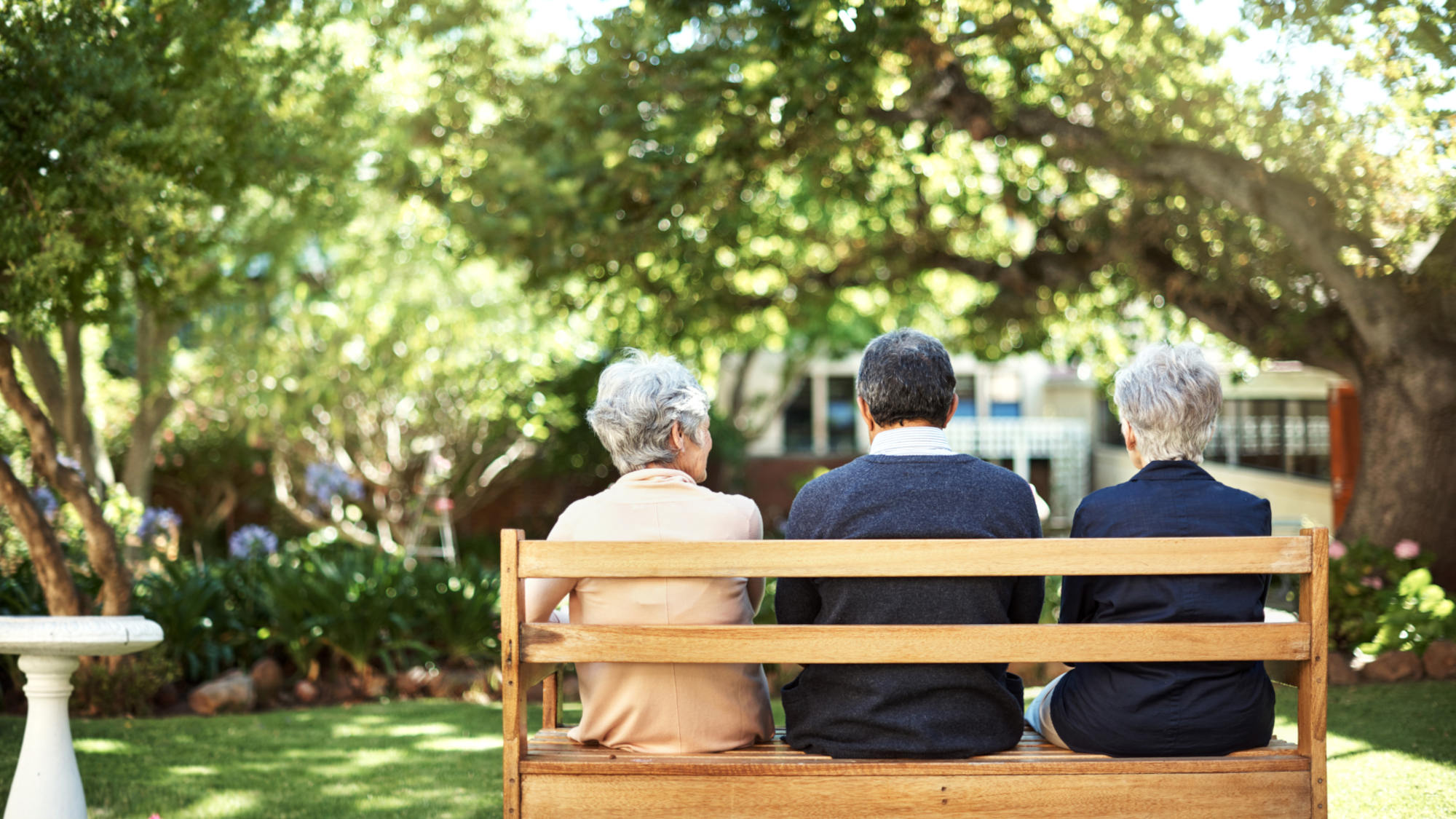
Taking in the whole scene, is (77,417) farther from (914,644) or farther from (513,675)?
(914,644)

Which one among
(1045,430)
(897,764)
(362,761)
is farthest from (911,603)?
(1045,430)

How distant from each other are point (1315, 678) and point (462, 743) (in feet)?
13.0

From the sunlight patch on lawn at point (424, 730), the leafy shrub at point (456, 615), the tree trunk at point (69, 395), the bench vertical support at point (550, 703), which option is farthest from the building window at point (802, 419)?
the bench vertical support at point (550, 703)

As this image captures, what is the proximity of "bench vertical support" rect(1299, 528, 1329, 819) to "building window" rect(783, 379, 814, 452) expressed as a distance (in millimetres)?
19875

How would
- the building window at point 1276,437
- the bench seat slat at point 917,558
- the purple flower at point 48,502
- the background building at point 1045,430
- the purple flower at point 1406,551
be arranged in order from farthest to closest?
the background building at point 1045,430, the building window at point 1276,437, the purple flower at point 48,502, the purple flower at point 1406,551, the bench seat slat at point 917,558

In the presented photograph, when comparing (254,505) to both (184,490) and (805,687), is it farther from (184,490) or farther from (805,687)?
(805,687)

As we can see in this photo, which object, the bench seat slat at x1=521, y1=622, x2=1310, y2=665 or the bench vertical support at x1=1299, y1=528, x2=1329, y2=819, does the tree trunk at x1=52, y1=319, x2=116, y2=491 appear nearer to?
the bench seat slat at x1=521, y1=622, x2=1310, y2=665

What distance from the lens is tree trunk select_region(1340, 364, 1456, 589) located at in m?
7.43

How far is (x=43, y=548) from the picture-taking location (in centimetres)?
520

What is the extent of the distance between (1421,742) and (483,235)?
6.23 metres

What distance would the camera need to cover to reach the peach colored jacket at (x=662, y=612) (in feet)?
8.41

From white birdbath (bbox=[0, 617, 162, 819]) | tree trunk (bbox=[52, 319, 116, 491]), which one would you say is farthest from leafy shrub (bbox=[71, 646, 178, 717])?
white birdbath (bbox=[0, 617, 162, 819])

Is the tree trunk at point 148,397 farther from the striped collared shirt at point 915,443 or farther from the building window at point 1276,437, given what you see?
the building window at point 1276,437

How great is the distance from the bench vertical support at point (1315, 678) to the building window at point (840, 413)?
19749mm
